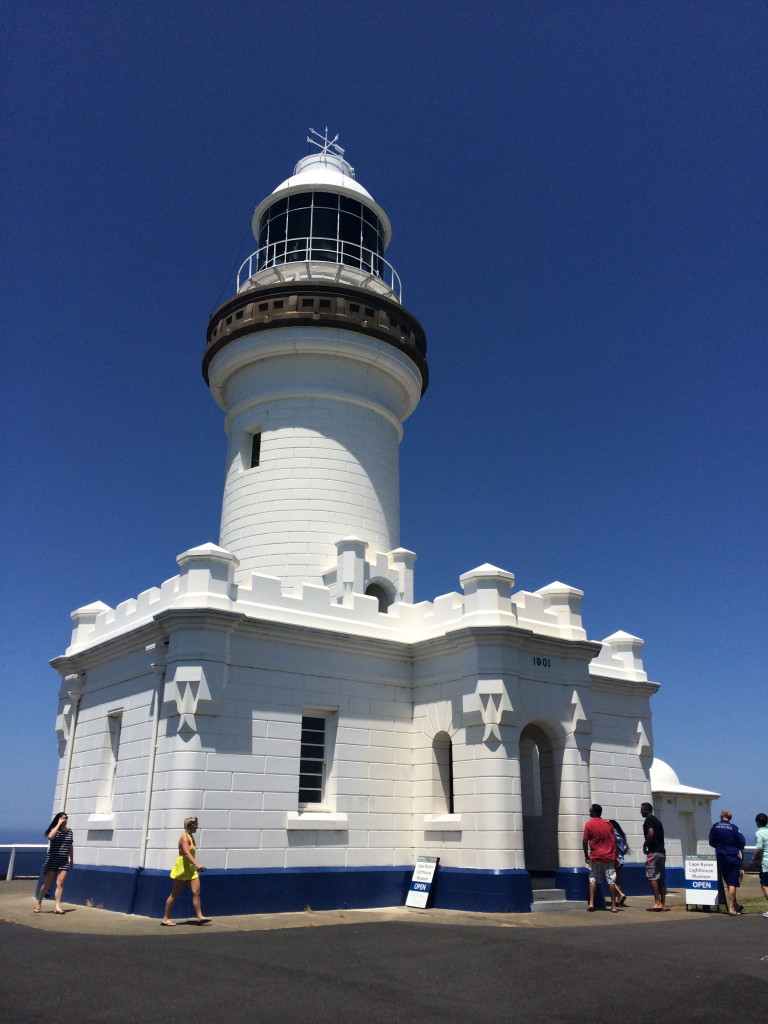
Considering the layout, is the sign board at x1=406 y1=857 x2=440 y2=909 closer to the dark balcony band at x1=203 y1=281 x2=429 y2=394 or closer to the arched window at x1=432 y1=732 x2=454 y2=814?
the arched window at x1=432 y1=732 x2=454 y2=814

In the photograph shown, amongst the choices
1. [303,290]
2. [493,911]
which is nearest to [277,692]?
[493,911]

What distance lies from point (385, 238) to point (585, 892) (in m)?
17.2

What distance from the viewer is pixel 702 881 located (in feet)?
48.0

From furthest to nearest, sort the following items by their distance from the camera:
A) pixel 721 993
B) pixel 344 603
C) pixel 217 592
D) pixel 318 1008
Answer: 1. pixel 344 603
2. pixel 217 592
3. pixel 721 993
4. pixel 318 1008

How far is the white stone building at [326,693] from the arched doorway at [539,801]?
0.07 metres

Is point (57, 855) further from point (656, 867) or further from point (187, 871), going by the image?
point (656, 867)

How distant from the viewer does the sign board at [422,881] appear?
14.5 meters

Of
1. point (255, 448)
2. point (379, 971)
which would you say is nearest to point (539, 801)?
point (255, 448)

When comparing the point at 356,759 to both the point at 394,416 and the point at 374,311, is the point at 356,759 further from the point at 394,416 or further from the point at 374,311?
the point at 374,311

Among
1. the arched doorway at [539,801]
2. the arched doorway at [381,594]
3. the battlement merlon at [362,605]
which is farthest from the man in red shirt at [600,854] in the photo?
the arched doorway at [381,594]

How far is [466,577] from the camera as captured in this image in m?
15.6

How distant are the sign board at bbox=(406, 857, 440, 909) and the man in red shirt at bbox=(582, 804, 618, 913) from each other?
107 inches

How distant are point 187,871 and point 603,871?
23.9 ft

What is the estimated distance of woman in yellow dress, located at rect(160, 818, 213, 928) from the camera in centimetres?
1194
